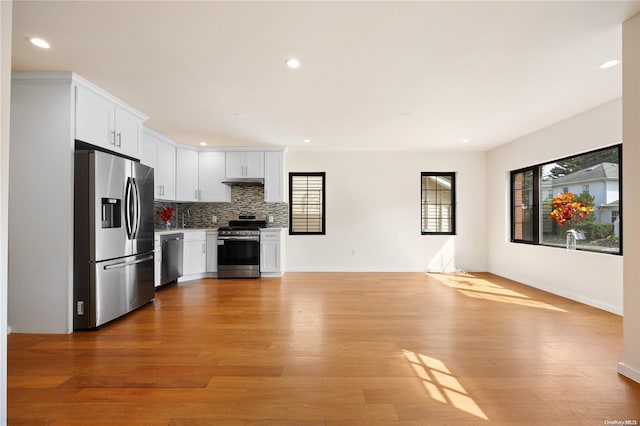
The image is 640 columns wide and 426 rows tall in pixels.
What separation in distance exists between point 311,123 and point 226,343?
2.97m

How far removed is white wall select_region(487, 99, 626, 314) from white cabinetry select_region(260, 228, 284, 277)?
412cm

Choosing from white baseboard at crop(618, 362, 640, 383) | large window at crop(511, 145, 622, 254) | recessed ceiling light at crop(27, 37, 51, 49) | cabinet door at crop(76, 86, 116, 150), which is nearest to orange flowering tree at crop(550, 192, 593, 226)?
large window at crop(511, 145, 622, 254)

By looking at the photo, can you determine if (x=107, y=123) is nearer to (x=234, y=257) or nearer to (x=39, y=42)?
(x=39, y=42)

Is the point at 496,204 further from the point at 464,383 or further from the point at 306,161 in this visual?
the point at 464,383

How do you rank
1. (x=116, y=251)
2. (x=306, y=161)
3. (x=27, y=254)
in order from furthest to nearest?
(x=306, y=161) → (x=116, y=251) → (x=27, y=254)

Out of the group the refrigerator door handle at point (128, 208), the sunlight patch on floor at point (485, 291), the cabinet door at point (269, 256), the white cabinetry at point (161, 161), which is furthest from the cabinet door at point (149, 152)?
the sunlight patch on floor at point (485, 291)

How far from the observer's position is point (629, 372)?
A: 2.00 meters

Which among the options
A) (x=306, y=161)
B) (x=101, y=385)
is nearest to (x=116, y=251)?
(x=101, y=385)

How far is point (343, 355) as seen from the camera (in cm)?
235

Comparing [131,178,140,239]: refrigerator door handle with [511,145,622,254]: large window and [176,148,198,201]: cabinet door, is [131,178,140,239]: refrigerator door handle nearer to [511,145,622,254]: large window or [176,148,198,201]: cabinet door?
[176,148,198,201]: cabinet door

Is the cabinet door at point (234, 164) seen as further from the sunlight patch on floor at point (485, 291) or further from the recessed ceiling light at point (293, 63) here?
the sunlight patch on floor at point (485, 291)

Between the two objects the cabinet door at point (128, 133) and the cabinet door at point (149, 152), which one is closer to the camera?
the cabinet door at point (128, 133)

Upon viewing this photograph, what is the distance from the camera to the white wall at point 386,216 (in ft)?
19.7

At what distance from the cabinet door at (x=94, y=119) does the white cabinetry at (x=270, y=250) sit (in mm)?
2729
